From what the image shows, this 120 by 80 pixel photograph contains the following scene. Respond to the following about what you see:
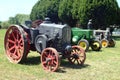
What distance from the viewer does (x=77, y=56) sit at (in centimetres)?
1077

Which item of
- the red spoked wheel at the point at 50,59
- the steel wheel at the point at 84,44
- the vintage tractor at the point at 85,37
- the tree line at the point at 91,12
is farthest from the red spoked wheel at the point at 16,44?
the tree line at the point at 91,12

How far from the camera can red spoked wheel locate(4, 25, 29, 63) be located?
33.4 ft

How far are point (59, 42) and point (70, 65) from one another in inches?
38.6

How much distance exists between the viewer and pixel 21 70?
9.31 metres

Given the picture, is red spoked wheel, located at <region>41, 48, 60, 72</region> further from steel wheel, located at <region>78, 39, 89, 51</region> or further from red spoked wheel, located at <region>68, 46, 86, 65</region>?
steel wheel, located at <region>78, 39, 89, 51</region>

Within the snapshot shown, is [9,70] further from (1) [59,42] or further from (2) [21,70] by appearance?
(1) [59,42]

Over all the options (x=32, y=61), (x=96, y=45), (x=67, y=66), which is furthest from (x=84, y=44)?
(x=67, y=66)

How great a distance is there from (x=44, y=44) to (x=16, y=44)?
1.33m

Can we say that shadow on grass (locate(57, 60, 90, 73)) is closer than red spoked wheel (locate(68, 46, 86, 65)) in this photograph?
Yes

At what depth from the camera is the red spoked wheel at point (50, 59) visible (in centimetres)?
930

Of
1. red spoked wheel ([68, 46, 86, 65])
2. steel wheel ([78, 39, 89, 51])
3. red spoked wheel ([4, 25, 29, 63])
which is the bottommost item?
steel wheel ([78, 39, 89, 51])

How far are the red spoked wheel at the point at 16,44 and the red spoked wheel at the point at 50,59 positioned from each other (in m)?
0.85

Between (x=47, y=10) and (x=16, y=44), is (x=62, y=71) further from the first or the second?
(x=47, y=10)

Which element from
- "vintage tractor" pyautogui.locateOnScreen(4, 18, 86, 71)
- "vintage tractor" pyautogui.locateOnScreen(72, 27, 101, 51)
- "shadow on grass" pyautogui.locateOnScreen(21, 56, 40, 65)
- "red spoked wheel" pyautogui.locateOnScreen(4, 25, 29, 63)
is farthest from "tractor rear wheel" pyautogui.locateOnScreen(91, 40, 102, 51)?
"red spoked wheel" pyautogui.locateOnScreen(4, 25, 29, 63)
